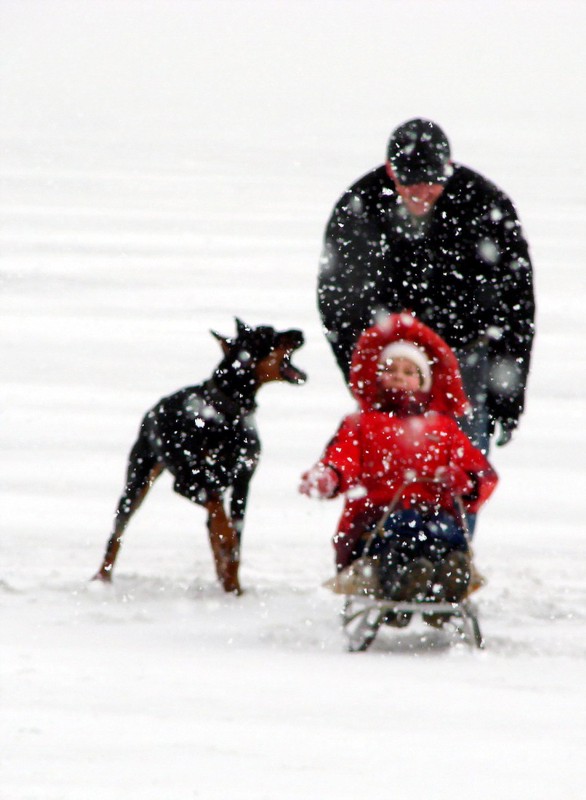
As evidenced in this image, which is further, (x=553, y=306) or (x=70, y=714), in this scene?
(x=553, y=306)

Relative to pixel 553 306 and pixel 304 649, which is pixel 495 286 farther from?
pixel 553 306

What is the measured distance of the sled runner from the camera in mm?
3037

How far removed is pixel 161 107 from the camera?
36.0 ft

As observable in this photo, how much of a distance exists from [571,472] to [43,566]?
201cm

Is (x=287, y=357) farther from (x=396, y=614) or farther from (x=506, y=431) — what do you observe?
(x=396, y=614)

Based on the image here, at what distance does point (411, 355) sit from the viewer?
3.25m

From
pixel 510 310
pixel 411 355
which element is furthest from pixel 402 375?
pixel 510 310

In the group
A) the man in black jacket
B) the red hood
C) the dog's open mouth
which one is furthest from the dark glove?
the dog's open mouth

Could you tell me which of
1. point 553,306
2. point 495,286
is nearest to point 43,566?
point 495,286

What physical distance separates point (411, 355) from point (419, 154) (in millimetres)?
502

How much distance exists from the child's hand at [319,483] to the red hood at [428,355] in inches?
10.7

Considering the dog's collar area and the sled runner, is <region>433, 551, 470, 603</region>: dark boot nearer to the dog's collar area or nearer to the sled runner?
the sled runner

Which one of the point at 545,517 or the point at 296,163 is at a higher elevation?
the point at 296,163

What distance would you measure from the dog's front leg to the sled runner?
44cm
